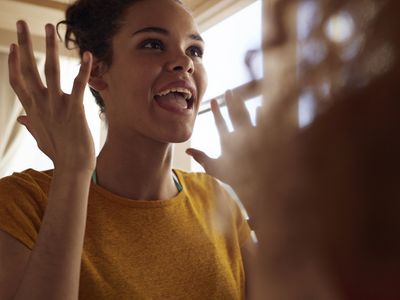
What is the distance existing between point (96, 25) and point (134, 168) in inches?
14.4

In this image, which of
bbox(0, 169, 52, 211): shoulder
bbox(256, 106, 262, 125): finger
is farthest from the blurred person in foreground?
bbox(0, 169, 52, 211): shoulder

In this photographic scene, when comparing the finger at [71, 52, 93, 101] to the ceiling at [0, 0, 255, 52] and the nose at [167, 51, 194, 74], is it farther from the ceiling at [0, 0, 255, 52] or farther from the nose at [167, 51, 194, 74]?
the ceiling at [0, 0, 255, 52]

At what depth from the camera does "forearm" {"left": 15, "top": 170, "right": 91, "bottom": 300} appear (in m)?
0.79

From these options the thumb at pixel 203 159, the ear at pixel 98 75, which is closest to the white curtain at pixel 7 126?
the ear at pixel 98 75

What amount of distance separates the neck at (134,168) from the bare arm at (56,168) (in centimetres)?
28

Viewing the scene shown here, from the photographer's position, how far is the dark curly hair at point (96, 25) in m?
1.18

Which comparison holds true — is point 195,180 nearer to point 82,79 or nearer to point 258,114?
point 82,79

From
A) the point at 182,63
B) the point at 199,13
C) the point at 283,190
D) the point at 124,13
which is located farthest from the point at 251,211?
the point at 199,13

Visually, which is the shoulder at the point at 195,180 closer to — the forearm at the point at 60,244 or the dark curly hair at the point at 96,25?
the dark curly hair at the point at 96,25

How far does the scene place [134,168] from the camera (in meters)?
1.13

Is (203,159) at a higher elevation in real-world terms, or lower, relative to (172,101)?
lower

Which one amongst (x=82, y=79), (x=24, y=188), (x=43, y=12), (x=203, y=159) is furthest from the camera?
(x=43, y=12)

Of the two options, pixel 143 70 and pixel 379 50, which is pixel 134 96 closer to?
pixel 143 70

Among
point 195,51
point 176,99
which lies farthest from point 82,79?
point 195,51
